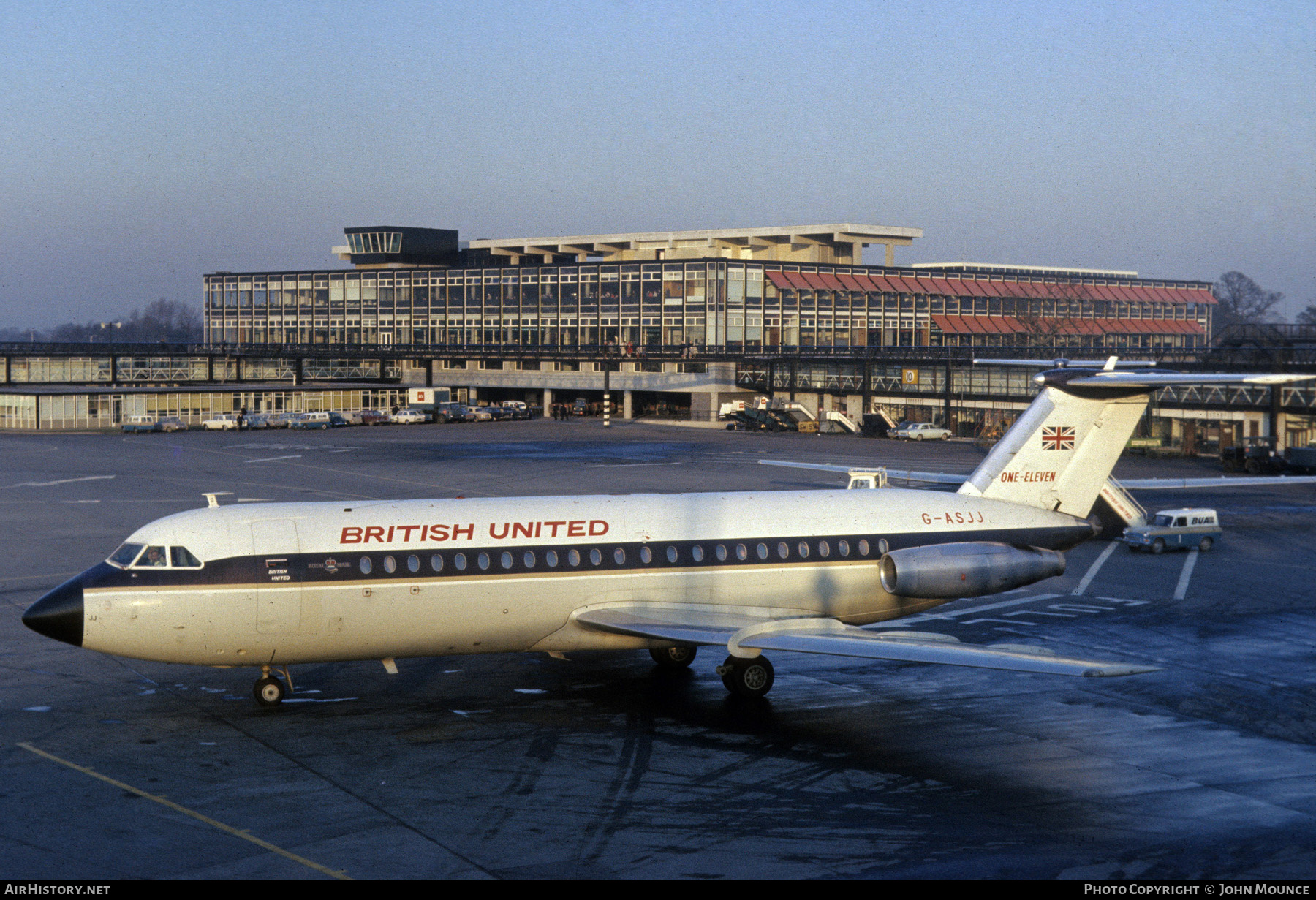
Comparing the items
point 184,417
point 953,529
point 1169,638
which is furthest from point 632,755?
point 184,417

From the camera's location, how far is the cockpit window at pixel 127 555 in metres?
22.2

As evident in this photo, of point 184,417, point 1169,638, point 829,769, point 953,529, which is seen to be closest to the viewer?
point 829,769

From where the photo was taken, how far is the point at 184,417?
11225 centimetres

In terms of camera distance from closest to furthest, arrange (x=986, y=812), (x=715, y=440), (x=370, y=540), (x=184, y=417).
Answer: (x=986, y=812)
(x=370, y=540)
(x=715, y=440)
(x=184, y=417)

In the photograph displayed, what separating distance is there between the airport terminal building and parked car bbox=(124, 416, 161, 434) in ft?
167

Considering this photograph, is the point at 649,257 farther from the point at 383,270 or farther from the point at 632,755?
the point at 632,755

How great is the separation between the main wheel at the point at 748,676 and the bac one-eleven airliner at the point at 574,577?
0.14 ft

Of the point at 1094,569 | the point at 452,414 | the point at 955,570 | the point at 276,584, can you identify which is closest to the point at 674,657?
the point at 955,570

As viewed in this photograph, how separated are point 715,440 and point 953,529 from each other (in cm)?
6779

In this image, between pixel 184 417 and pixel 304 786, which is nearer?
pixel 304 786

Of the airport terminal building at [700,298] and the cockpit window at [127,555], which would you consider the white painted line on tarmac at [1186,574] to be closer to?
the cockpit window at [127,555]

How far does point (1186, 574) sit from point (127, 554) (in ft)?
102

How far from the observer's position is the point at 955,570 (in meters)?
25.8

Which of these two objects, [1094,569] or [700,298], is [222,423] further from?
[1094,569]
